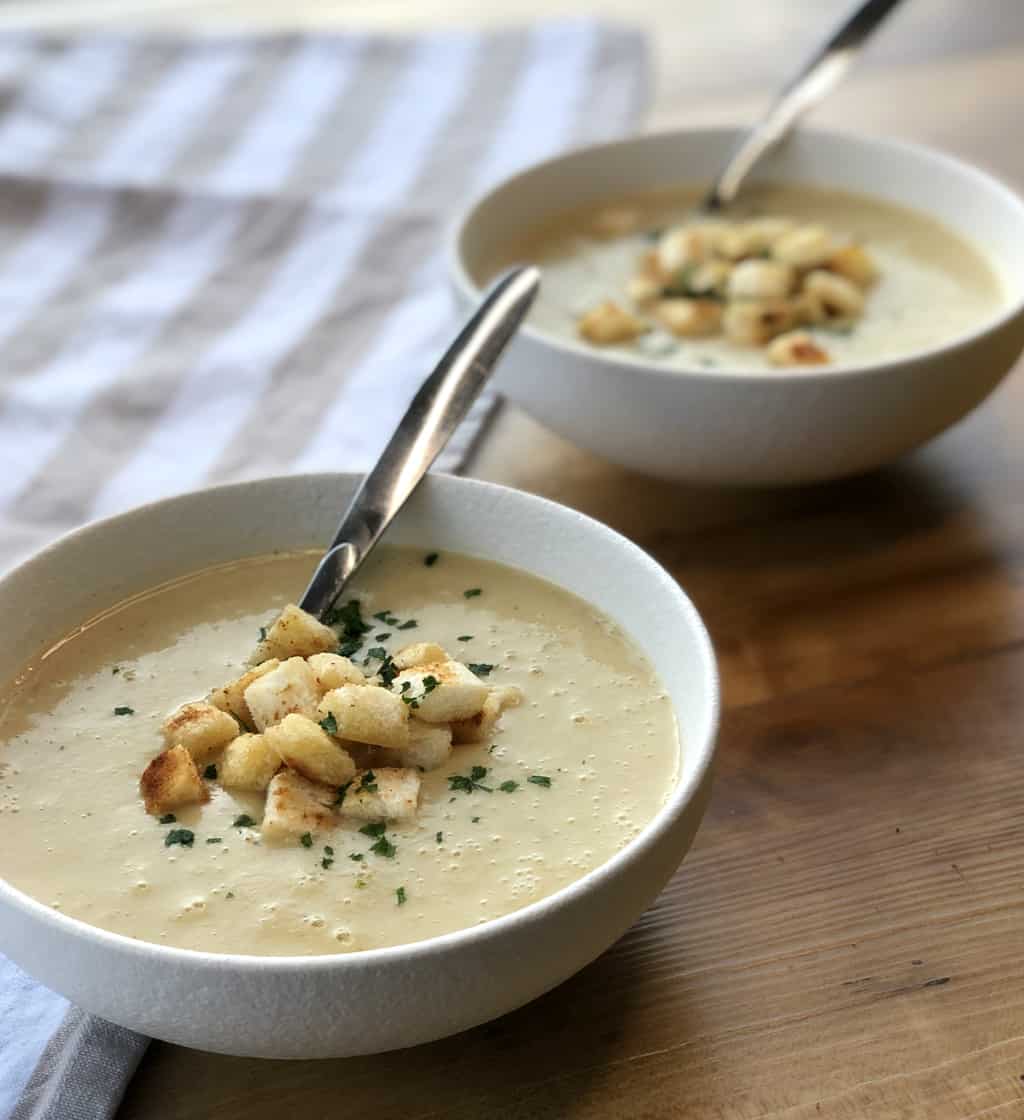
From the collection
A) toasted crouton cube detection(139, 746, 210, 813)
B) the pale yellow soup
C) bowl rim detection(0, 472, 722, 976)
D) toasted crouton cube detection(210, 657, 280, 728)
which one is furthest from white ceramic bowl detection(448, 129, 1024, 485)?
toasted crouton cube detection(139, 746, 210, 813)

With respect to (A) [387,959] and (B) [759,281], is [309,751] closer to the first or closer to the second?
(A) [387,959]

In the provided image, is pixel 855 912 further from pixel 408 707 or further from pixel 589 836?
pixel 408 707

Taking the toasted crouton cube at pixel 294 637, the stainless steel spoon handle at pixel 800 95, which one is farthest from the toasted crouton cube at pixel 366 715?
the stainless steel spoon handle at pixel 800 95

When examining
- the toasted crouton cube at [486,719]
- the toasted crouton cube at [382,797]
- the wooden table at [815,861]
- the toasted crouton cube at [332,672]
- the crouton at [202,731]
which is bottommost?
the wooden table at [815,861]

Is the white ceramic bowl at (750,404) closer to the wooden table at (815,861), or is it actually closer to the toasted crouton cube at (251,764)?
the wooden table at (815,861)

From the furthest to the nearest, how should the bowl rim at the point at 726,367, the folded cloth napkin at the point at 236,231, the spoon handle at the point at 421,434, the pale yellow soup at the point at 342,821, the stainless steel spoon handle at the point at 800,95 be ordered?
the stainless steel spoon handle at the point at 800,95
the folded cloth napkin at the point at 236,231
the bowl rim at the point at 726,367
the spoon handle at the point at 421,434
the pale yellow soup at the point at 342,821

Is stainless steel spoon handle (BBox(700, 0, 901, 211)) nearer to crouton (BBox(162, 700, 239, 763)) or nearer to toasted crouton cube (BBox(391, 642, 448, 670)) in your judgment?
toasted crouton cube (BBox(391, 642, 448, 670))

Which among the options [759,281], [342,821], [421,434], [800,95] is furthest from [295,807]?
[800,95]
